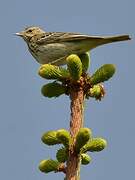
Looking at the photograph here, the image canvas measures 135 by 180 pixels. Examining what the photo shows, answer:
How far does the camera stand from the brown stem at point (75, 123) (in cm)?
351

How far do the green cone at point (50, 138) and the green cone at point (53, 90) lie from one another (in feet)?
2.53

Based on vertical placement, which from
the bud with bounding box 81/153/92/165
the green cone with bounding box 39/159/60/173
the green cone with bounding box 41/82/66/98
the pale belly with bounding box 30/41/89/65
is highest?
the pale belly with bounding box 30/41/89/65

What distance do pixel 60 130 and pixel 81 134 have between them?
198mm

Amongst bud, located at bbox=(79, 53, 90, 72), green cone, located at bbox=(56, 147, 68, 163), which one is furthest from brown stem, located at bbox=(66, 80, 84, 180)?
bud, located at bbox=(79, 53, 90, 72)

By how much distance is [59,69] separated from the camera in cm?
451

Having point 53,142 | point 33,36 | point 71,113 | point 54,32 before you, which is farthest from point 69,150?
point 33,36

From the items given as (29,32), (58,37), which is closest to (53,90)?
(58,37)

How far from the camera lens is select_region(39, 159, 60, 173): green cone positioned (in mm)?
3722

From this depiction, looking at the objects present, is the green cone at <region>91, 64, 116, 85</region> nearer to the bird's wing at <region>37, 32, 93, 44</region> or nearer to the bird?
the bird

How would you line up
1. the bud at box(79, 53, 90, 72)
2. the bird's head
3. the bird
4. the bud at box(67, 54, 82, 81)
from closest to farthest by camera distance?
the bud at box(67, 54, 82, 81) → the bud at box(79, 53, 90, 72) → the bird → the bird's head

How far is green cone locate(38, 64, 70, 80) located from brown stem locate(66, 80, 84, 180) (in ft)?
0.77

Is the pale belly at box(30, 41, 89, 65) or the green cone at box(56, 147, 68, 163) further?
the pale belly at box(30, 41, 89, 65)

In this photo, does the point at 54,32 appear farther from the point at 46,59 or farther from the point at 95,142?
the point at 95,142

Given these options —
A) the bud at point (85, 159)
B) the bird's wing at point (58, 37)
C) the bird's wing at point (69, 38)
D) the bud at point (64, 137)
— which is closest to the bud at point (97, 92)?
the bud at point (85, 159)
